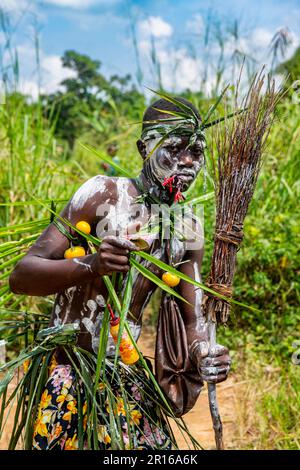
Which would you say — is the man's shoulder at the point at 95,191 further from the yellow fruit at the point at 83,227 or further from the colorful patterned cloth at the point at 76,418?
the colorful patterned cloth at the point at 76,418

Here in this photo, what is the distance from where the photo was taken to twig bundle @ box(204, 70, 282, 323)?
1888mm

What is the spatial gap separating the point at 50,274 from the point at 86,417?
17.8 inches

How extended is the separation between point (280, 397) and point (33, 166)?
2.34 metres

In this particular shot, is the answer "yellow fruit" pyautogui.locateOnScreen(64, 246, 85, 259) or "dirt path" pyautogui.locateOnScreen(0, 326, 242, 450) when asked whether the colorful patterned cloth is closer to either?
"yellow fruit" pyautogui.locateOnScreen(64, 246, 85, 259)

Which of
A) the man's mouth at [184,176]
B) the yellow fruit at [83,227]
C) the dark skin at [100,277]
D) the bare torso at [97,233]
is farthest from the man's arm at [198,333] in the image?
the yellow fruit at [83,227]

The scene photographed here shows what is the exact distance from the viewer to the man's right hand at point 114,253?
1661 millimetres

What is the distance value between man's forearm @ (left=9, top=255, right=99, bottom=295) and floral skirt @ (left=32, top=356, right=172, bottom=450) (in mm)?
293

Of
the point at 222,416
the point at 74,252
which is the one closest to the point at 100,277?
the point at 74,252

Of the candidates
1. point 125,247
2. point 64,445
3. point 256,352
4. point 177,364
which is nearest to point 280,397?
point 256,352

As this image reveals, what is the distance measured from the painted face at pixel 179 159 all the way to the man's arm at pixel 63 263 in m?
0.21

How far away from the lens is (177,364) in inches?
81.1

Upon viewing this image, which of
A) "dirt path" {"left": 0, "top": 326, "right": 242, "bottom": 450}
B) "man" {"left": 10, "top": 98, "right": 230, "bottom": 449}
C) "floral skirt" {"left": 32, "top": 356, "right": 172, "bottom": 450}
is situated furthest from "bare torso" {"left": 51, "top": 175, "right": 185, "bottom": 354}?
"dirt path" {"left": 0, "top": 326, "right": 242, "bottom": 450}

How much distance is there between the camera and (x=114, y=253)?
167 centimetres
